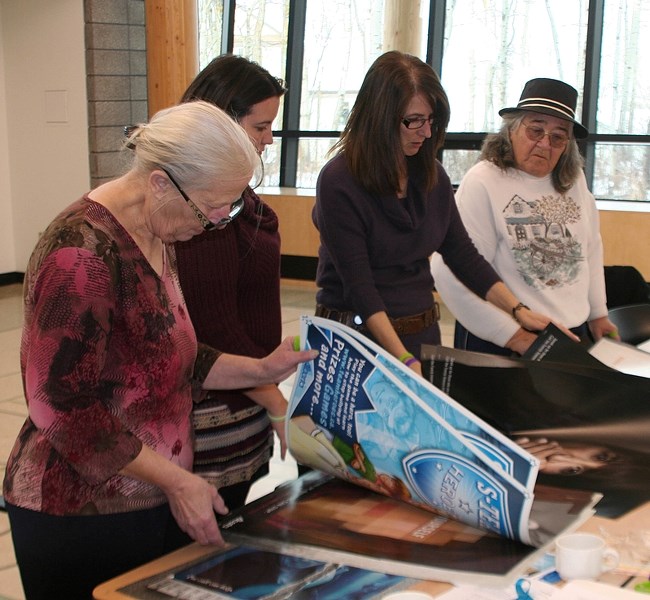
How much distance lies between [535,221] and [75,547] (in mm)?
1517

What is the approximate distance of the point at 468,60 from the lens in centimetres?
722

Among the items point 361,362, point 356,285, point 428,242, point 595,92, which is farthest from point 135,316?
point 595,92

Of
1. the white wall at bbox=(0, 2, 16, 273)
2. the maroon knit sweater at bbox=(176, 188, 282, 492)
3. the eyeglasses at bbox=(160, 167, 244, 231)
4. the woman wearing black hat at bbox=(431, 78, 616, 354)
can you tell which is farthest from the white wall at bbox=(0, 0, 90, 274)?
the eyeglasses at bbox=(160, 167, 244, 231)

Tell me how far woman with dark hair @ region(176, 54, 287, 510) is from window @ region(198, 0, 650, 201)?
5.48 metres

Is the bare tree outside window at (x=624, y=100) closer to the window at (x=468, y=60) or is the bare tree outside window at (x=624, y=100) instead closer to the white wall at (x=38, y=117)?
the window at (x=468, y=60)

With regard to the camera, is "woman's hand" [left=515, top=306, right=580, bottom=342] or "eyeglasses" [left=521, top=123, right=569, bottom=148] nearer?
"woman's hand" [left=515, top=306, right=580, bottom=342]

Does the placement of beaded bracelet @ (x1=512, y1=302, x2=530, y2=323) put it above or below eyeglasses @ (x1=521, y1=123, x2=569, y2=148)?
below

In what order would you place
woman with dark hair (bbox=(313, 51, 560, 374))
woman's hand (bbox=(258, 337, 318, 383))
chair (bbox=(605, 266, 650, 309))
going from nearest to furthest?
Result: woman's hand (bbox=(258, 337, 318, 383)) < woman with dark hair (bbox=(313, 51, 560, 374)) < chair (bbox=(605, 266, 650, 309))

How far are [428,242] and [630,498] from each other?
0.84 meters

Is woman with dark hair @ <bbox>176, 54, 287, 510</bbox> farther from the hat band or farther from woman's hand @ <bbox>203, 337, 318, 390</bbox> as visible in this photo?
the hat band

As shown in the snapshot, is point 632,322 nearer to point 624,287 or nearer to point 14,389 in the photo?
point 624,287

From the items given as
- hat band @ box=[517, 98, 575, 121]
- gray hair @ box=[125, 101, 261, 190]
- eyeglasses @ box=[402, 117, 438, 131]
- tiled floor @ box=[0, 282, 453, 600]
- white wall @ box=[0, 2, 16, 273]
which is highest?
hat band @ box=[517, 98, 575, 121]

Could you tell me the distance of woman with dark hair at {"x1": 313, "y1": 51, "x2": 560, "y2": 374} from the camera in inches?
77.8

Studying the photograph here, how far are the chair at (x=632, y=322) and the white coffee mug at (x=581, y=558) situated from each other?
1393 mm
